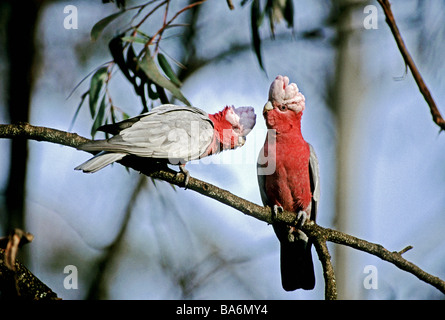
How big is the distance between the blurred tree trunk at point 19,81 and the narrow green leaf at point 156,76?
1.45 metres

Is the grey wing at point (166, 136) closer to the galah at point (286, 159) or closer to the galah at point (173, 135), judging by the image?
the galah at point (173, 135)

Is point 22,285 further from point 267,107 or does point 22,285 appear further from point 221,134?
point 267,107

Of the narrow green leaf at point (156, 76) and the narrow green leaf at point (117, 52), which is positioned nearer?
the narrow green leaf at point (156, 76)

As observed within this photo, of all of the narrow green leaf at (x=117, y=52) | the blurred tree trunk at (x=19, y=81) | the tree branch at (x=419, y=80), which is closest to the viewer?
the tree branch at (x=419, y=80)

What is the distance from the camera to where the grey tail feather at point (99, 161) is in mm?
1371

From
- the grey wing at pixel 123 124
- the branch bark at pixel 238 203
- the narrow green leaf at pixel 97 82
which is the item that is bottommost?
the branch bark at pixel 238 203

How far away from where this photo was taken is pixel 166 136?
1529 millimetres

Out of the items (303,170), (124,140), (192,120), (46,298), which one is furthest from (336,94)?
(46,298)

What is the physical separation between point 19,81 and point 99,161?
1.88 meters

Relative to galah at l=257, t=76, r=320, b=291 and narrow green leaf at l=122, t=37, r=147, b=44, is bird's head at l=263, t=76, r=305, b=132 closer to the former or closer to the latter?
galah at l=257, t=76, r=320, b=291

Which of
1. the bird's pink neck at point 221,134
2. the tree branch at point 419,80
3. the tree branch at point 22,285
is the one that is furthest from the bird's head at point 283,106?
the tree branch at point 22,285

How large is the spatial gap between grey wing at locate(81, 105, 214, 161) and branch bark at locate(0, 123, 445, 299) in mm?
75

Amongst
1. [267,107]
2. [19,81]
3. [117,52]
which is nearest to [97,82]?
[117,52]

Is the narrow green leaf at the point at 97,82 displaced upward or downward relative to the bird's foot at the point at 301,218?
upward
